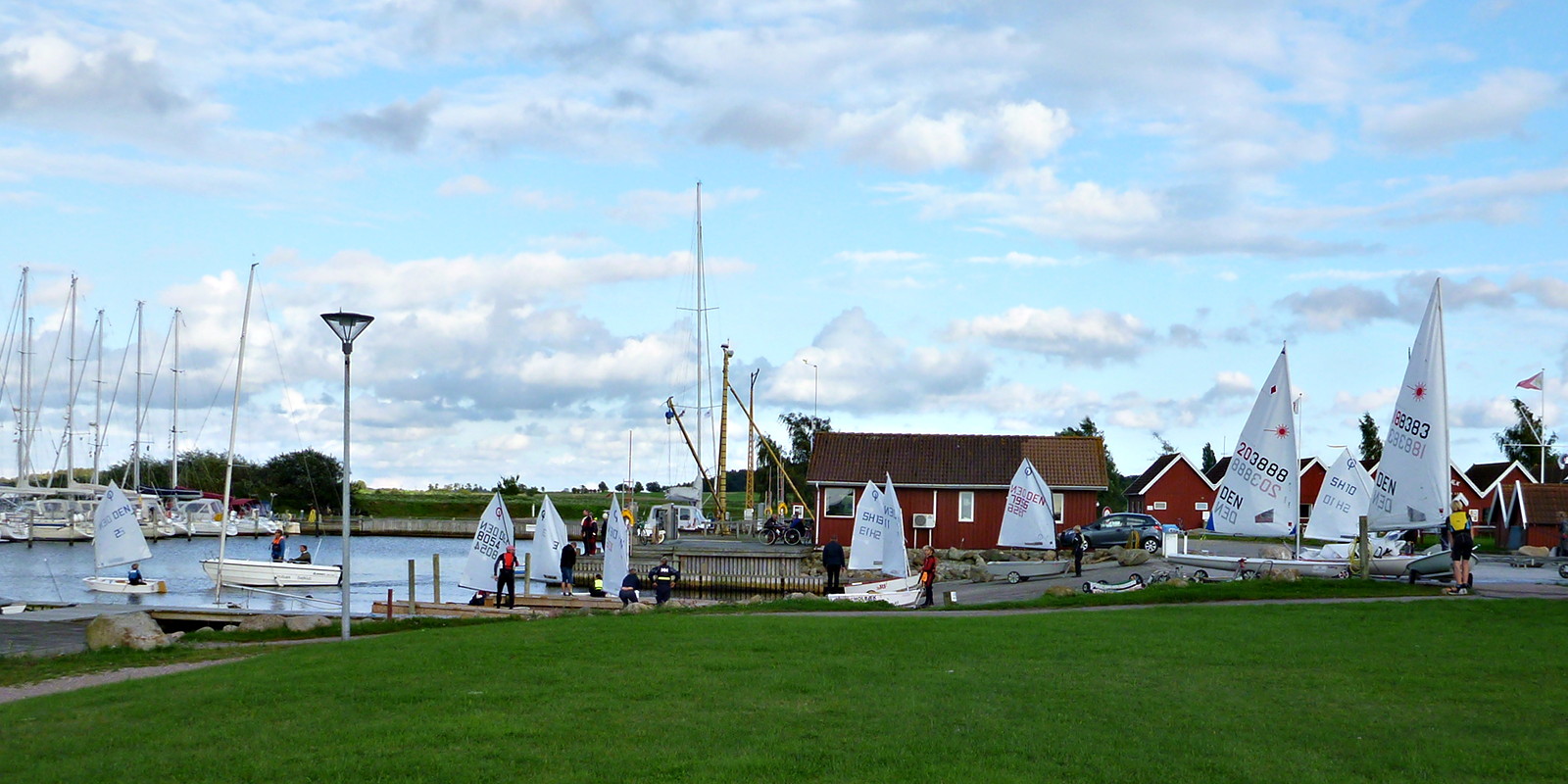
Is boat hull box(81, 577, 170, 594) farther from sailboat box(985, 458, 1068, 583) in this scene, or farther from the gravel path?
the gravel path

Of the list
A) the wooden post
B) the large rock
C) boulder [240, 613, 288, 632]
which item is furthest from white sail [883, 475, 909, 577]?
the large rock

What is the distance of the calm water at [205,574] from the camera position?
1863 inches

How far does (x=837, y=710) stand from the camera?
1245 centimetres

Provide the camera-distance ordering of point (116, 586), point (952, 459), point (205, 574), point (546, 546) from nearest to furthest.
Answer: point (546, 546)
point (116, 586)
point (952, 459)
point (205, 574)

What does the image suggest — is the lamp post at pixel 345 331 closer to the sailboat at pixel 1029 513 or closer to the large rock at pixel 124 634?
the large rock at pixel 124 634

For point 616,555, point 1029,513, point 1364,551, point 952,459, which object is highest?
point 952,459

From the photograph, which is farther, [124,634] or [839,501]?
[839,501]

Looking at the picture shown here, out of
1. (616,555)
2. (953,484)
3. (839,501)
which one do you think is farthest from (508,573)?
(953,484)

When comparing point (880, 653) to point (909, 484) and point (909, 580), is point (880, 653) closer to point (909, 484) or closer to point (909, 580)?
point (909, 580)

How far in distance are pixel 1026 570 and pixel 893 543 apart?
5.23 m

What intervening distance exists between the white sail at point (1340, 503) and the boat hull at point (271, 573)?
119 ft

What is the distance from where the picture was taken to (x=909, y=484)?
194ft

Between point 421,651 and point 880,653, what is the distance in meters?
5.86

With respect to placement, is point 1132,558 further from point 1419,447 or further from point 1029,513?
point 1419,447
